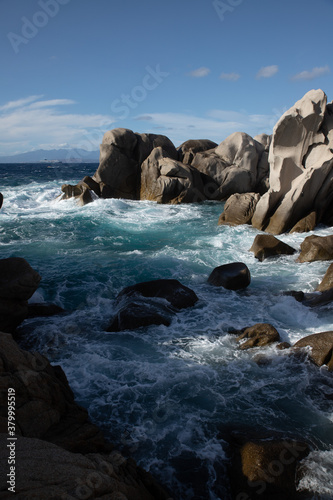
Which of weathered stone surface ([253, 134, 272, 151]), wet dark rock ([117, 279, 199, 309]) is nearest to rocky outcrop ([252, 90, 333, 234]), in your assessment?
wet dark rock ([117, 279, 199, 309])

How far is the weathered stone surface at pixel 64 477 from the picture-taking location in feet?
9.61

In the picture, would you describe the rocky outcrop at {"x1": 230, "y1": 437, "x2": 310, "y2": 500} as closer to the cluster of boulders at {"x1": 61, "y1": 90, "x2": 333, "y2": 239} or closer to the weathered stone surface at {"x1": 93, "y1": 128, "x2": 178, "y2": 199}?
the cluster of boulders at {"x1": 61, "y1": 90, "x2": 333, "y2": 239}

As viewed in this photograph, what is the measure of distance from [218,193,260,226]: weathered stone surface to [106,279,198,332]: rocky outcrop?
9756mm

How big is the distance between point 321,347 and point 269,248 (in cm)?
696

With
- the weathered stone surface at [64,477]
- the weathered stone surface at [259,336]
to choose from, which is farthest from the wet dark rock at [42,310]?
the weathered stone surface at [64,477]

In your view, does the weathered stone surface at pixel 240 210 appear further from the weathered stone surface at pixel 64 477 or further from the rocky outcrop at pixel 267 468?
the weathered stone surface at pixel 64 477

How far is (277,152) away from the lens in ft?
56.5

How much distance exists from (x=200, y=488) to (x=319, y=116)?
16.8 metres

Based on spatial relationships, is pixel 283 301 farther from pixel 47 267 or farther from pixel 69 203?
pixel 69 203

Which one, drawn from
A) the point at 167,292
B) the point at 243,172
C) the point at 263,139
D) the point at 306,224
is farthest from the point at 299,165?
the point at 263,139

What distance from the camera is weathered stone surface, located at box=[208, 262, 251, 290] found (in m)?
10.8

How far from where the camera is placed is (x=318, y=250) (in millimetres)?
12711

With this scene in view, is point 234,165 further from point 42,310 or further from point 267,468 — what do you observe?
point 267,468

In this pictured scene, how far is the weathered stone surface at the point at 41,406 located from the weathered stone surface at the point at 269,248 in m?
9.94
